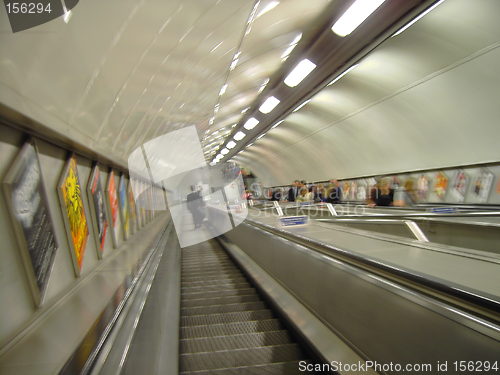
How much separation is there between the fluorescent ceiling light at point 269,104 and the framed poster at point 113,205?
4223mm

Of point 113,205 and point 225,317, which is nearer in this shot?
point 225,317

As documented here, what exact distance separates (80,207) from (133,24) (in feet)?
7.58

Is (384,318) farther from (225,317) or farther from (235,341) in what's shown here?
(225,317)

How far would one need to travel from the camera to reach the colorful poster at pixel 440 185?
9.07 metres

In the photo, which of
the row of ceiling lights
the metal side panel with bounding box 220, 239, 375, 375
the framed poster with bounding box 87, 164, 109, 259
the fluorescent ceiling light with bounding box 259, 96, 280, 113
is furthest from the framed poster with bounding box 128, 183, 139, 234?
the row of ceiling lights

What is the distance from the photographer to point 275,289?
3.97m

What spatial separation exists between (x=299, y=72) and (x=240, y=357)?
17.0 ft

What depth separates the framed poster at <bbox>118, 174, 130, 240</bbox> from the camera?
6.62 meters

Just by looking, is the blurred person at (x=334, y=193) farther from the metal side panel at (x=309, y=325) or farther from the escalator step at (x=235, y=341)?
the escalator step at (x=235, y=341)

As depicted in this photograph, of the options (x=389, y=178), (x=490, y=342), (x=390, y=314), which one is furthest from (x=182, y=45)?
(x=389, y=178)

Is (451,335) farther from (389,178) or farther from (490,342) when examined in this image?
(389,178)

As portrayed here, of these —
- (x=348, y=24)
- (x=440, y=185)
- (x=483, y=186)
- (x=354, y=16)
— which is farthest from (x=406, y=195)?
(x=354, y=16)

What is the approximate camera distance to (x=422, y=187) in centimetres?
992

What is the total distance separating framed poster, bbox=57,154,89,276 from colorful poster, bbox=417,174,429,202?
32.1 feet
